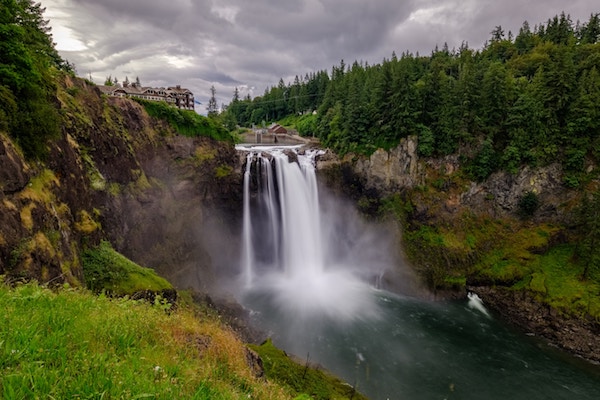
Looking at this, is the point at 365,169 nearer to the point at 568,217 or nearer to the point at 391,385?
the point at 568,217

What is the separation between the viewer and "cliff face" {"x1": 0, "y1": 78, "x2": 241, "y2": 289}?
998 cm

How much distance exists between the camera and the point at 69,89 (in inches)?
749

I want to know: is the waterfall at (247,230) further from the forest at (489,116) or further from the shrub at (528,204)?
the shrub at (528,204)

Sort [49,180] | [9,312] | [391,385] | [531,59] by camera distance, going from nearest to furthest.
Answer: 1. [9,312]
2. [49,180]
3. [391,385]
4. [531,59]

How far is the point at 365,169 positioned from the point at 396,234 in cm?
770

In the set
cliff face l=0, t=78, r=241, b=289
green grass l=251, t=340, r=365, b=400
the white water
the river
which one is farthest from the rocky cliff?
green grass l=251, t=340, r=365, b=400

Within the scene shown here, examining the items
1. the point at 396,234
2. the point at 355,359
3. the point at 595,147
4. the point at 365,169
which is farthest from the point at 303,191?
the point at 595,147

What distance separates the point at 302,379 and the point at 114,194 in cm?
1601

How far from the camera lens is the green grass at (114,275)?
517 inches

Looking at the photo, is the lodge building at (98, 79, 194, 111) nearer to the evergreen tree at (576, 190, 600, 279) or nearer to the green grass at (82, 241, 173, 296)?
the green grass at (82, 241, 173, 296)

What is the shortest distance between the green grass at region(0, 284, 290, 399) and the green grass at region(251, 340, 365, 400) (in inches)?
252

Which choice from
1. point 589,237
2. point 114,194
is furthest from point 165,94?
point 589,237

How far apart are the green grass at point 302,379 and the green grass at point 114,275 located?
588 centimetres

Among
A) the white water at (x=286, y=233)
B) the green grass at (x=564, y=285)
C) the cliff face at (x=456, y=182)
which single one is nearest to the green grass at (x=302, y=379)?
the white water at (x=286, y=233)
